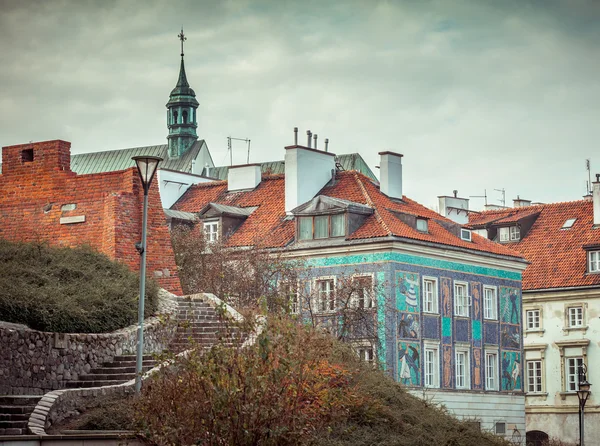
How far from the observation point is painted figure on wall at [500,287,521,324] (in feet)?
195

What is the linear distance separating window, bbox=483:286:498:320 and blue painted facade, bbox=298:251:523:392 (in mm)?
168

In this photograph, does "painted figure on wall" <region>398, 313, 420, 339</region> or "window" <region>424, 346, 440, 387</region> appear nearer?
"painted figure on wall" <region>398, 313, 420, 339</region>

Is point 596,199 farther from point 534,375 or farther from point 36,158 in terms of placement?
point 36,158

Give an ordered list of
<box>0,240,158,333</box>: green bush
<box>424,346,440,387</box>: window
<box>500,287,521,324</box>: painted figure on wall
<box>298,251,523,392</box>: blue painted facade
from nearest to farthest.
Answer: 1. <box>0,240,158,333</box>: green bush
2. <box>298,251,523,392</box>: blue painted facade
3. <box>424,346,440,387</box>: window
4. <box>500,287,521,324</box>: painted figure on wall

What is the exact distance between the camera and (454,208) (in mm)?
67000

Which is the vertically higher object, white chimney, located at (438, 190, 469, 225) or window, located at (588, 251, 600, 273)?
white chimney, located at (438, 190, 469, 225)

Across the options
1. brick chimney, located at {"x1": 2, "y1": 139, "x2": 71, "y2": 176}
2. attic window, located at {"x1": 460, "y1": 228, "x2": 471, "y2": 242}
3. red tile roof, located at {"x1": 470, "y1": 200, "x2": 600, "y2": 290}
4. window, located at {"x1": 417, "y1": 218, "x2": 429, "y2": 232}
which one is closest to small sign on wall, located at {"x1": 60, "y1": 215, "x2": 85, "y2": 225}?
brick chimney, located at {"x1": 2, "y1": 139, "x2": 71, "y2": 176}

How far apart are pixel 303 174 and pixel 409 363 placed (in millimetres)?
10009

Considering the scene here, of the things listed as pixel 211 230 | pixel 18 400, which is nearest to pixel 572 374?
pixel 211 230

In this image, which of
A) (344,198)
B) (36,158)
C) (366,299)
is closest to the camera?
(36,158)

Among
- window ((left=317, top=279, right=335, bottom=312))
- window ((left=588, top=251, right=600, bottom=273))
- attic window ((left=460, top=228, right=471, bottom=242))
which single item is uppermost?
attic window ((left=460, top=228, right=471, bottom=242))

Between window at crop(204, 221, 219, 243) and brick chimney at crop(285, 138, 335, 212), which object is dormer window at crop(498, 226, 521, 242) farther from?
window at crop(204, 221, 219, 243)

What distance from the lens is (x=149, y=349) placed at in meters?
33.5

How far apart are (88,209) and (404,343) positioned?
17.2 m
